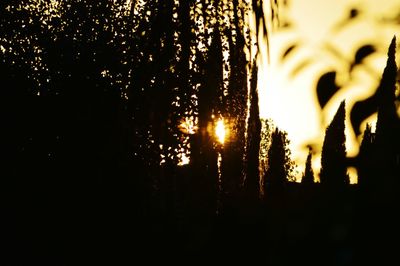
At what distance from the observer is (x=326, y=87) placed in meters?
1.33

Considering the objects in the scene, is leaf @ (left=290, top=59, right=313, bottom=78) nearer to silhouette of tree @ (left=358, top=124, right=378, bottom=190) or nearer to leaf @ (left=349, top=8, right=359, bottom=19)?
leaf @ (left=349, top=8, right=359, bottom=19)

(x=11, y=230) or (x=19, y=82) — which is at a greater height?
(x=19, y=82)

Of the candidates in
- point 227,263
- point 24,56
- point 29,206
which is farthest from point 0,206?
point 227,263

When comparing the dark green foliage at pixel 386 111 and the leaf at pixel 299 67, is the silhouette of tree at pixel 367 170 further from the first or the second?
the leaf at pixel 299 67

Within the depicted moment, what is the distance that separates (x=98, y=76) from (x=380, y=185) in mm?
23655

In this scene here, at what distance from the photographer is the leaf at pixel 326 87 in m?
1.27

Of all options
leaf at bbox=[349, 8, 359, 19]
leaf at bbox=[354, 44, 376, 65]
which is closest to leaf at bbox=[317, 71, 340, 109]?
leaf at bbox=[354, 44, 376, 65]

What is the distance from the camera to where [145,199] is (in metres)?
22.6

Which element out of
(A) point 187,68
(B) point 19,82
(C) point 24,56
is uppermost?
(C) point 24,56

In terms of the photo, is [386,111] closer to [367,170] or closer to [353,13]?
[367,170]

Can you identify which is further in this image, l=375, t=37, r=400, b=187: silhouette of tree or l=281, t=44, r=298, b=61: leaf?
l=281, t=44, r=298, b=61: leaf

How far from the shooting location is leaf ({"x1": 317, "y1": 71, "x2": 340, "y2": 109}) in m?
1.27

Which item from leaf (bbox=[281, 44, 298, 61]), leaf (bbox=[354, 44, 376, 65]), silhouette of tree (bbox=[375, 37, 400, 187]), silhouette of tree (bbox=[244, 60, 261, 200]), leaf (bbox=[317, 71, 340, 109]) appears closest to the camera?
silhouette of tree (bbox=[375, 37, 400, 187])

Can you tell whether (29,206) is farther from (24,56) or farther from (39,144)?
(24,56)
